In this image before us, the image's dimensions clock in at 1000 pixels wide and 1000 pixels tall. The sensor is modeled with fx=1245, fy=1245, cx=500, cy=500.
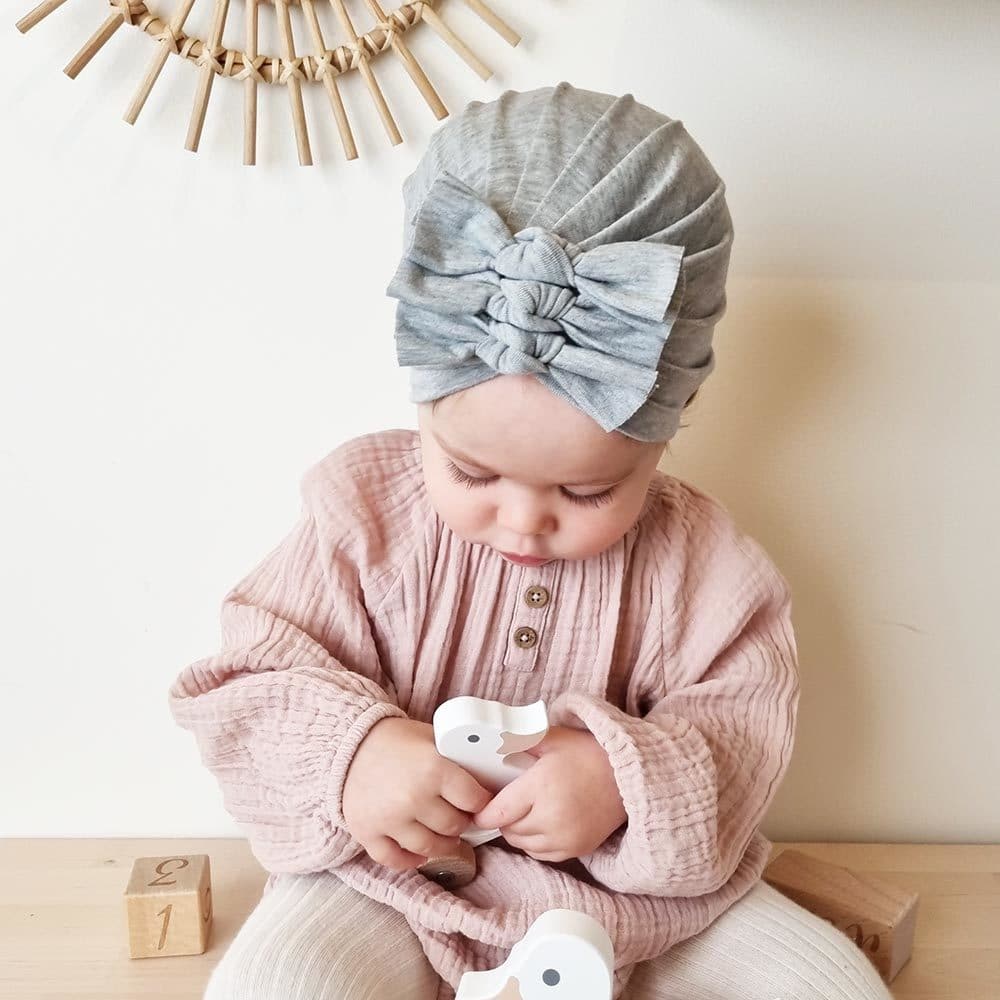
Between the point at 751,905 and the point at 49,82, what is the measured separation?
89 centimetres

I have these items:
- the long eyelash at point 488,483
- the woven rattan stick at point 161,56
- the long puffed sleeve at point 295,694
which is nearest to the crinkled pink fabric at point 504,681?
the long puffed sleeve at point 295,694

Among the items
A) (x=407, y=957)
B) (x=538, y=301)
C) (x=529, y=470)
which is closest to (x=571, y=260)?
(x=538, y=301)

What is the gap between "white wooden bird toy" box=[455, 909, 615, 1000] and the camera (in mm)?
706

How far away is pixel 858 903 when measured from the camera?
3.55 ft

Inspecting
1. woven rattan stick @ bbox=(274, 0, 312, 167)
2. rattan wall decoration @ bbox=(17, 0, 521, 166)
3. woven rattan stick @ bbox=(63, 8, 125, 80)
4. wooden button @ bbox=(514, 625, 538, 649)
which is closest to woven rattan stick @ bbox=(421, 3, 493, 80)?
rattan wall decoration @ bbox=(17, 0, 521, 166)

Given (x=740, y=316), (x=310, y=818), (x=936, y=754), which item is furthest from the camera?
(x=936, y=754)

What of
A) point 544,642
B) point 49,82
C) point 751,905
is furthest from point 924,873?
point 49,82

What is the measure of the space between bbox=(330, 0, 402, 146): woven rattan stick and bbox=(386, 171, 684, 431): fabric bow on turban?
0.28m

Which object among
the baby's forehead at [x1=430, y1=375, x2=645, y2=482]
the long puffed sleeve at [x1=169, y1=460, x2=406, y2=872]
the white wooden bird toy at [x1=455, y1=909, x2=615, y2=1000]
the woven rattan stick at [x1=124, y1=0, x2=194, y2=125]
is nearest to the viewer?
the white wooden bird toy at [x1=455, y1=909, x2=615, y2=1000]

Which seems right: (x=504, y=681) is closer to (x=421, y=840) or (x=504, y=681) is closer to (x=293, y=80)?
(x=421, y=840)

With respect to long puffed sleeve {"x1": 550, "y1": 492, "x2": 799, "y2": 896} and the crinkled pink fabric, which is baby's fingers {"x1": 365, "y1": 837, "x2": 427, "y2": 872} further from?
long puffed sleeve {"x1": 550, "y1": 492, "x2": 799, "y2": 896}

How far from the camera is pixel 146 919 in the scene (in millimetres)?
1034

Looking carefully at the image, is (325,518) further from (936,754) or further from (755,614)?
(936,754)

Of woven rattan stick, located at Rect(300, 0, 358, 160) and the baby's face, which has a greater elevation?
woven rattan stick, located at Rect(300, 0, 358, 160)
